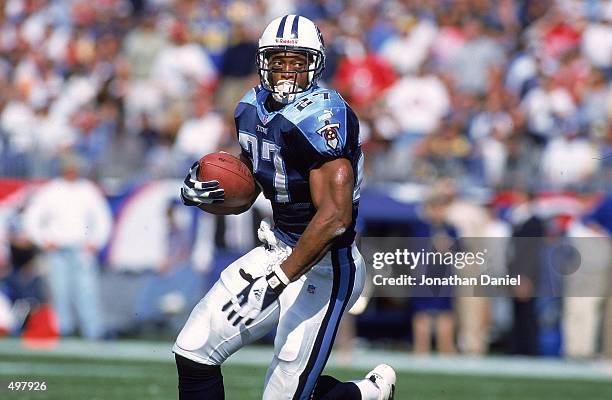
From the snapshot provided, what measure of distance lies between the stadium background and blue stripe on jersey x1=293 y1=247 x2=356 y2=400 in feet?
11.5

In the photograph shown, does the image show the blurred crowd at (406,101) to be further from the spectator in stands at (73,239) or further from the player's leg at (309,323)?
the player's leg at (309,323)

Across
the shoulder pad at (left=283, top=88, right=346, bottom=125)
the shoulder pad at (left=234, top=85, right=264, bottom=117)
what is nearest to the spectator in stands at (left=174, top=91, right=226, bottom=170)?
the shoulder pad at (left=234, top=85, right=264, bottom=117)

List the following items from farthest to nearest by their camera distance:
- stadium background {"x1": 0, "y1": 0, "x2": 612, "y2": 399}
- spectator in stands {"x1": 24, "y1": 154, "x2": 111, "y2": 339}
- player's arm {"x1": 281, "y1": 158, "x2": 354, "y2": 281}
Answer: spectator in stands {"x1": 24, "y1": 154, "x2": 111, "y2": 339} < stadium background {"x1": 0, "y1": 0, "x2": 612, "y2": 399} < player's arm {"x1": 281, "y1": 158, "x2": 354, "y2": 281}

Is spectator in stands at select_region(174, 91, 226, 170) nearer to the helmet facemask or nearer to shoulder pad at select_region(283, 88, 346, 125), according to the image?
the helmet facemask

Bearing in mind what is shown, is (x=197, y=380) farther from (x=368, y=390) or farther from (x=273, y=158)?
(x=273, y=158)

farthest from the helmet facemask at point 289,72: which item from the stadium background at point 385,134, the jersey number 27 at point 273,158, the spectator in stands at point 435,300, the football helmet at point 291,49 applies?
the spectator in stands at point 435,300

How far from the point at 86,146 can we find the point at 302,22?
7231 millimetres

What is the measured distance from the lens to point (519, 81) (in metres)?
11.6

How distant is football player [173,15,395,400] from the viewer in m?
4.76

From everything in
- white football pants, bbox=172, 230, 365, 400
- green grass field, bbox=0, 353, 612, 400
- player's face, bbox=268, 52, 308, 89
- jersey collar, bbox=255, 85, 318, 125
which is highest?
player's face, bbox=268, 52, 308, 89

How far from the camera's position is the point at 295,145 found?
15.7ft

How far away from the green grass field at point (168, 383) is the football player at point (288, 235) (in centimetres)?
242

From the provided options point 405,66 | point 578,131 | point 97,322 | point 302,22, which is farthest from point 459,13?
point 302,22

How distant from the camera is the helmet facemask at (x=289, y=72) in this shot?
16.1 ft
